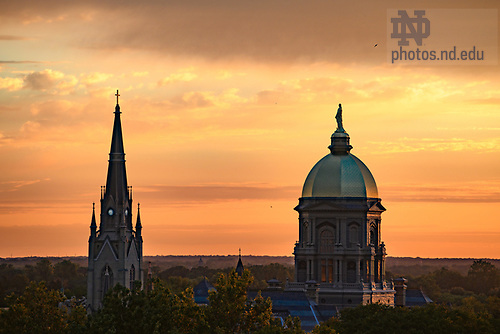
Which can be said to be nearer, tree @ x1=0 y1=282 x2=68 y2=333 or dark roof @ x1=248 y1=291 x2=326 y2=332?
tree @ x1=0 y1=282 x2=68 y2=333

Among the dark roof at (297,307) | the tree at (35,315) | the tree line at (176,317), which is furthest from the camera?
the dark roof at (297,307)

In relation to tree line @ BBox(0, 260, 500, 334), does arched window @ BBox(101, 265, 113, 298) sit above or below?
above

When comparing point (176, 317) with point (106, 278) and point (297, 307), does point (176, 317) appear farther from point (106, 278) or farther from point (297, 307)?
A: point (106, 278)

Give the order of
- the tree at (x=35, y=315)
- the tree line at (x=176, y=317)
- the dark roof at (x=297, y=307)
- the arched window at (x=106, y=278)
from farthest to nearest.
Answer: the arched window at (x=106, y=278) → the dark roof at (x=297, y=307) → the tree at (x=35, y=315) → the tree line at (x=176, y=317)

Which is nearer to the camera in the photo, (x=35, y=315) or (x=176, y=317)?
(x=176, y=317)

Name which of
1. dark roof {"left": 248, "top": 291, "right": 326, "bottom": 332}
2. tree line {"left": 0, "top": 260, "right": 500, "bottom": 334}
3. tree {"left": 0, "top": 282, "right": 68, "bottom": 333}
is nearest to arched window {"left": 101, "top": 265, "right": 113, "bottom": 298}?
dark roof {"left": 248, "top": 291, "right": 326, "bottom": 332}

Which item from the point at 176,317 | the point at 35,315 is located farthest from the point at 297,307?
the point at 176,317

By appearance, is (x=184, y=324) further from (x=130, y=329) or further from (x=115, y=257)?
(x=115, y=257)

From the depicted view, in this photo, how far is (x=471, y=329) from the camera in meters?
148

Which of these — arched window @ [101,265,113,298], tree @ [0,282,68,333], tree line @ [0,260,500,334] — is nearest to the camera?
tree line @ [0,260,500,334]

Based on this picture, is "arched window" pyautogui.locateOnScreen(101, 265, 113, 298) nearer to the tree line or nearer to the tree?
the tree line

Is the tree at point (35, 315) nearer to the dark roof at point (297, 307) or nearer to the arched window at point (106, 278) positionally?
the dark roof at point (297, 307)

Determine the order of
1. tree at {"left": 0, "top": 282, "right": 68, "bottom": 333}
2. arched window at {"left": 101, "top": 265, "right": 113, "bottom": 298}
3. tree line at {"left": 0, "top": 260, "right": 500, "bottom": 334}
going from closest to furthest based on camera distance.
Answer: tree line at {"left": 0, "top": 260, "right": 500, "bottom": 334} < tree at {"left": 0, "top": 282, "right": 68, "bottom": 333} < arched window at {"left": 101, "top": 265, "right": 113, "bottom": 298}

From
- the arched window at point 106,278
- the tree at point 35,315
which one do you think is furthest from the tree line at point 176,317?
the arched window at point 106,278
